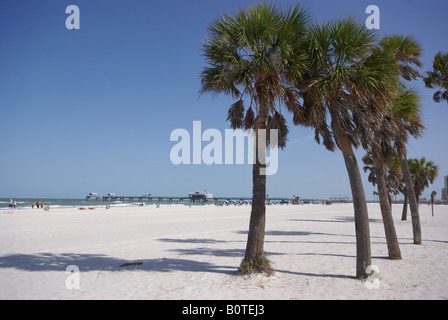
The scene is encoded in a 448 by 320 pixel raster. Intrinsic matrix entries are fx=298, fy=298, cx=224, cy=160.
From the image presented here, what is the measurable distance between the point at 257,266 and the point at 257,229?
0.96 metres

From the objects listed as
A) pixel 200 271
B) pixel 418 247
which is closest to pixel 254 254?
pixel 200 271

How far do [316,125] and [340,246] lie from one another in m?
7.25

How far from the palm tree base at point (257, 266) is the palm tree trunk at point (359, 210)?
224 centimetres

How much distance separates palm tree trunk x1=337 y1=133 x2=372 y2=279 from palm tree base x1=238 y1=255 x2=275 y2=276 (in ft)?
7.36

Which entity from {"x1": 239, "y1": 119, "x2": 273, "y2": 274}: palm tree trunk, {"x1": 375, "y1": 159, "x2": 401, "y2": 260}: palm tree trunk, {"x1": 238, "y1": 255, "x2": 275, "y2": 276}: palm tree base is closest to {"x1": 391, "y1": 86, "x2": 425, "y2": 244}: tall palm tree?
{"x1": 375, "y1": 159, "x2": 401, "y2": 260}: palm tree trunk

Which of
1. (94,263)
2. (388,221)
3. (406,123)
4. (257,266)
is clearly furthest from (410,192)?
(94,263)

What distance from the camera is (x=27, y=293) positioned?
6.37 metres

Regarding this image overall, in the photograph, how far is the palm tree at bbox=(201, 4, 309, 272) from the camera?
753cm

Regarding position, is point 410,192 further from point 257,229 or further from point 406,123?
point 257,229

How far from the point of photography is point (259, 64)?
759 centimetres

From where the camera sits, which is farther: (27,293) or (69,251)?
(69,251)

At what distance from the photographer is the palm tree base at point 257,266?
7.84 meters
